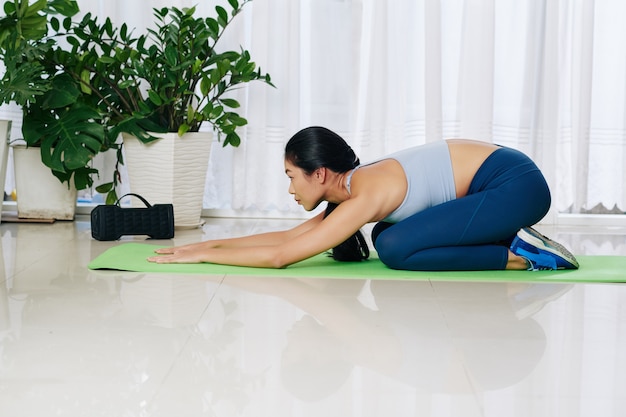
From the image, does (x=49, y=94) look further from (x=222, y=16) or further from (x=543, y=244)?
(x=543, y=244)

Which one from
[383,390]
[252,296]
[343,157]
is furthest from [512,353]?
[343,157]

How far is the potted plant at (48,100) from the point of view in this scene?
368 cm

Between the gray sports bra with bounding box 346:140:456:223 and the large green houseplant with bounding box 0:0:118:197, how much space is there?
156 centimetres

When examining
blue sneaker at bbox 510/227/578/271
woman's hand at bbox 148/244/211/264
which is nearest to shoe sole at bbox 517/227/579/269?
blue sneaker at bbox 510/227/578/271

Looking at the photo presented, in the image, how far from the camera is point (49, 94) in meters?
3.91

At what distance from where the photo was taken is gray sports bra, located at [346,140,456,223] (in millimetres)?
2859

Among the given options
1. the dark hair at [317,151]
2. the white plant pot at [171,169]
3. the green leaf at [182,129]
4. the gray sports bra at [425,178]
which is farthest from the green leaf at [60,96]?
the gray sports bra at [425,178]

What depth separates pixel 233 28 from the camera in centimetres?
443

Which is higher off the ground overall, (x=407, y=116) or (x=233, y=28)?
(x=233, y=28)

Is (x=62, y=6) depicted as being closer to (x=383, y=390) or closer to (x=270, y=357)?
(x=270, y=357)

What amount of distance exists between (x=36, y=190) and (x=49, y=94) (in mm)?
546

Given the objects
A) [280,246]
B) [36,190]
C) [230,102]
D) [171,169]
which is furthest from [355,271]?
[36,190]

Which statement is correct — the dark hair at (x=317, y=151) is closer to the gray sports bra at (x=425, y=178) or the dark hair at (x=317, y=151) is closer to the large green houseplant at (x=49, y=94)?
the gray sports bra at (x=425, y=178)

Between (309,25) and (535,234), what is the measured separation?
77.5 inches
